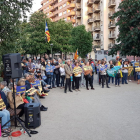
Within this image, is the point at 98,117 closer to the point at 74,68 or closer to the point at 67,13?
the point at 74,68

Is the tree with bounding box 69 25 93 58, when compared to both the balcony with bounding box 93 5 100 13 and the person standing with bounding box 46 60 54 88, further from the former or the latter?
the person standing with bounding box 46 60 54 88

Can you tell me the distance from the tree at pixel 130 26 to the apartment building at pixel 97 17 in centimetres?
2389

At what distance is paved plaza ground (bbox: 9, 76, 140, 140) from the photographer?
5.37 m

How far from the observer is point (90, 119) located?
673 cm

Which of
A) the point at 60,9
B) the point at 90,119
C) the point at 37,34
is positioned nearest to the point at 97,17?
the point at 37,34

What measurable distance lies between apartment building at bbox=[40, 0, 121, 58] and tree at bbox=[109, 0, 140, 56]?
78.4 feet

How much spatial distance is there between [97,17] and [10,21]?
4692 centimetres

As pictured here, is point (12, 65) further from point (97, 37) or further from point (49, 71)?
point (97, 37)

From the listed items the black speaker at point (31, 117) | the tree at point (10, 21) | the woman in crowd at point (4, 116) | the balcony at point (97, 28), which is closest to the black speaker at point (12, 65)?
the woman in crowd at point (4, 116)

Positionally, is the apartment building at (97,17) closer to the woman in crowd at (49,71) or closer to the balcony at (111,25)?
the balcony at (111,25)

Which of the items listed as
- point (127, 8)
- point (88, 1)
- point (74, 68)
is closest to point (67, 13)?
point (88, 1)

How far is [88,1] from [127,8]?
40.7 metres

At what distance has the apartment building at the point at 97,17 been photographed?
158 feet

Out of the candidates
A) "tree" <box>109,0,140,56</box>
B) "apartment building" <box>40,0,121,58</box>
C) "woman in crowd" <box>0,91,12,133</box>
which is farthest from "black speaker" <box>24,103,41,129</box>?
"apartment building" <box>40,0,121,58</box>
